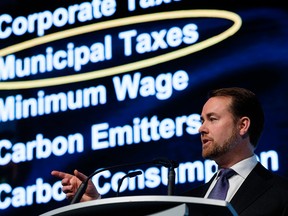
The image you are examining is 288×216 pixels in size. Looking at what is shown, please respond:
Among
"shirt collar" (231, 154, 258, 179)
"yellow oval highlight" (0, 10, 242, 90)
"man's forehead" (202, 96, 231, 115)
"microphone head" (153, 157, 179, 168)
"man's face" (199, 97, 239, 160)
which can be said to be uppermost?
"yellow oval highlight" (0, 10, 242, 90)

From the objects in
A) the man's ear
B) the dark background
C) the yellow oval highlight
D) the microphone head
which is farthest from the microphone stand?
the yellow oval highlight

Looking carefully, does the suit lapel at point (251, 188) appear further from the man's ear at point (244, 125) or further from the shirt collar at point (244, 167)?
the man's ear at point (244, 125)

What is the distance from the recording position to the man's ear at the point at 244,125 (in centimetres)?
361

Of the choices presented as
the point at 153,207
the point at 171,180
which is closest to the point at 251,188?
the point at 171,180

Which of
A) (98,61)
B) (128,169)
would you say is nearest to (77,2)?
(98,61)

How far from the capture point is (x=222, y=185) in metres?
3.47

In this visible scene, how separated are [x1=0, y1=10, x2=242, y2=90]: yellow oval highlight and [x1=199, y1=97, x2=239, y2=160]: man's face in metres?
1.63

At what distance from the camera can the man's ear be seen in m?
3.61

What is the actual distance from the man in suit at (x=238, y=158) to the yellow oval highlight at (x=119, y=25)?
1.56m

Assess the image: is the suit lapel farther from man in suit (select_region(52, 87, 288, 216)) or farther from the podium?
the podium

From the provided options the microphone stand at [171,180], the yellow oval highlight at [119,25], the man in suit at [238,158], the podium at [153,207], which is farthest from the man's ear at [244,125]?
the yellow oval highlight at [119,25]

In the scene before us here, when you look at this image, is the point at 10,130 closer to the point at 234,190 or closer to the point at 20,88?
the point at 20,88

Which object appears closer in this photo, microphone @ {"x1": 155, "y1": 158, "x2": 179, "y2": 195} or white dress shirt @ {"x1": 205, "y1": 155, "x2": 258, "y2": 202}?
microphone @ {"x1": 155, "y1": 158, "x2": 179, "y2": 195}

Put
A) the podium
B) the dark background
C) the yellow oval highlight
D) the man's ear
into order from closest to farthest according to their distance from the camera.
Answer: the podium → the man's ear → the dark background → the yellow oval highlight
